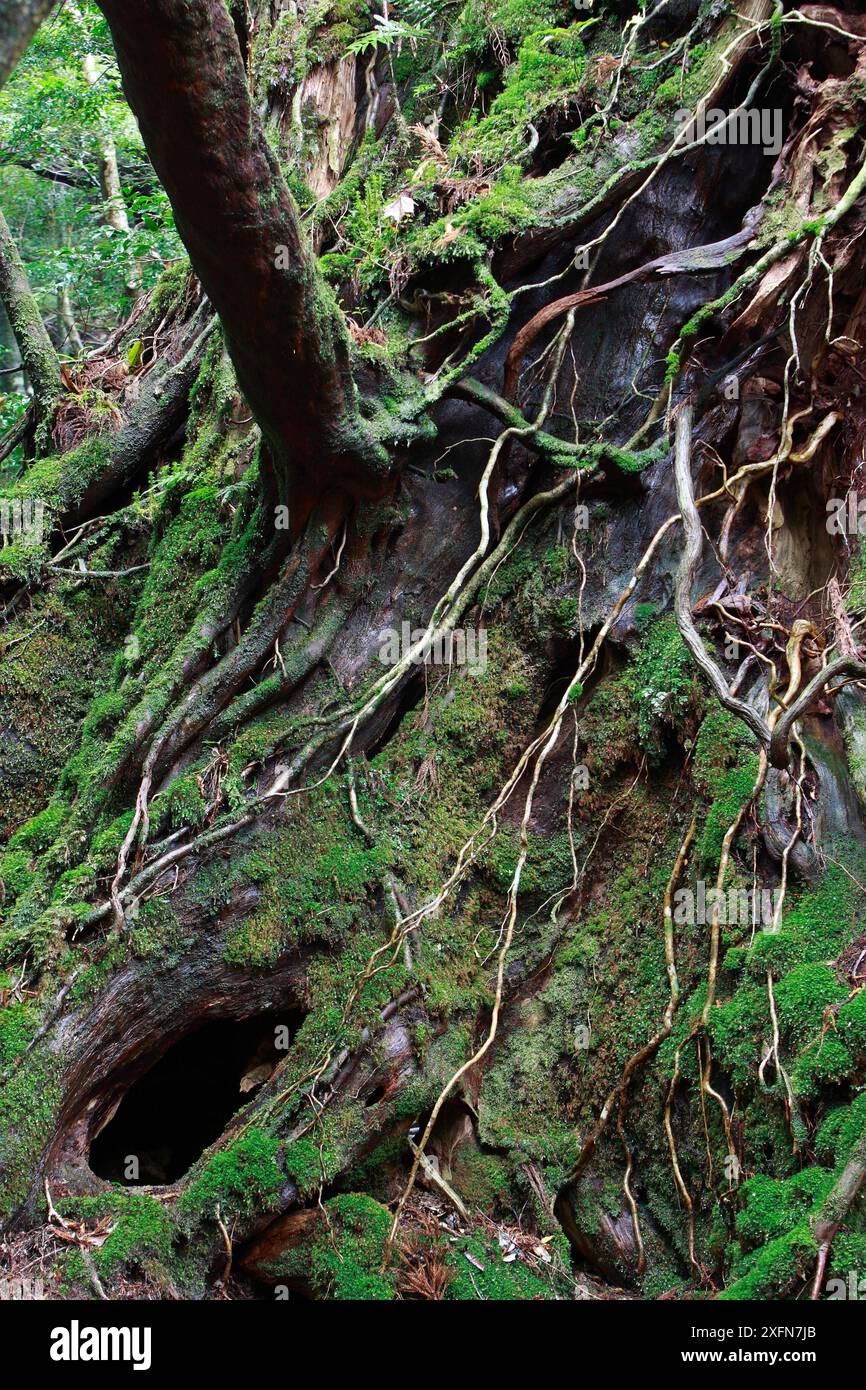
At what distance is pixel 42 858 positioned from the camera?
4.48 metres

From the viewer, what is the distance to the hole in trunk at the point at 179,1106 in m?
4.90

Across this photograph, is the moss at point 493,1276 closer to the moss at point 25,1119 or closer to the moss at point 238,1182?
the moss at point 238,1182

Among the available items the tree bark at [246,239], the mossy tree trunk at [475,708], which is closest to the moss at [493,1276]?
the mossy tree trunk at [475,708]

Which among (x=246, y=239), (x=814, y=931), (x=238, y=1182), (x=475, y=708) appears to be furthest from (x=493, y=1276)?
(x=246, y=239)

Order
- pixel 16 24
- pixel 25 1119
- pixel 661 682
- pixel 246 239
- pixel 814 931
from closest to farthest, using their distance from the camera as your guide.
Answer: pixel 16 24, pixel 246 239, pixel 25 1119, pixel 814 931, pixel 661 682

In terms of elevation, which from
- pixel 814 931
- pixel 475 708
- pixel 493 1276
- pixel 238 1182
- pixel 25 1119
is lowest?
pixel 493 1276

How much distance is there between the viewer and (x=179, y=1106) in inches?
197

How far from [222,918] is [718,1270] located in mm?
2364

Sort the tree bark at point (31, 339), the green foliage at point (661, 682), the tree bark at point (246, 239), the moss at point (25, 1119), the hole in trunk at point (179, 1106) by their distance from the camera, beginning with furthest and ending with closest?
1. the tree bark at point (31, 339)
2. the hole in trunk at point (179, 1106)
3. the green foliage at point (661, 682)
4. the moss at point (25, 1119)
5. the tree bark at point (246, 239)

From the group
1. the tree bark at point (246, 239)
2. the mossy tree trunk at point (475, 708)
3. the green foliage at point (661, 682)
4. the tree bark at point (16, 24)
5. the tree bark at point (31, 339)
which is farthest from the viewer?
the tree bark at point (31, 339)

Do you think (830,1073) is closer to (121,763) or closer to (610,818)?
(610,818)

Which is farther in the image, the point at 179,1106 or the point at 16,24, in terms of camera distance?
A: the point at 179,1106

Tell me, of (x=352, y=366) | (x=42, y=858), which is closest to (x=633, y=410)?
(x=352, y=366)

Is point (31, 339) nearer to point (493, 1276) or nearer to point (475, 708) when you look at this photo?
point (475, 708)
